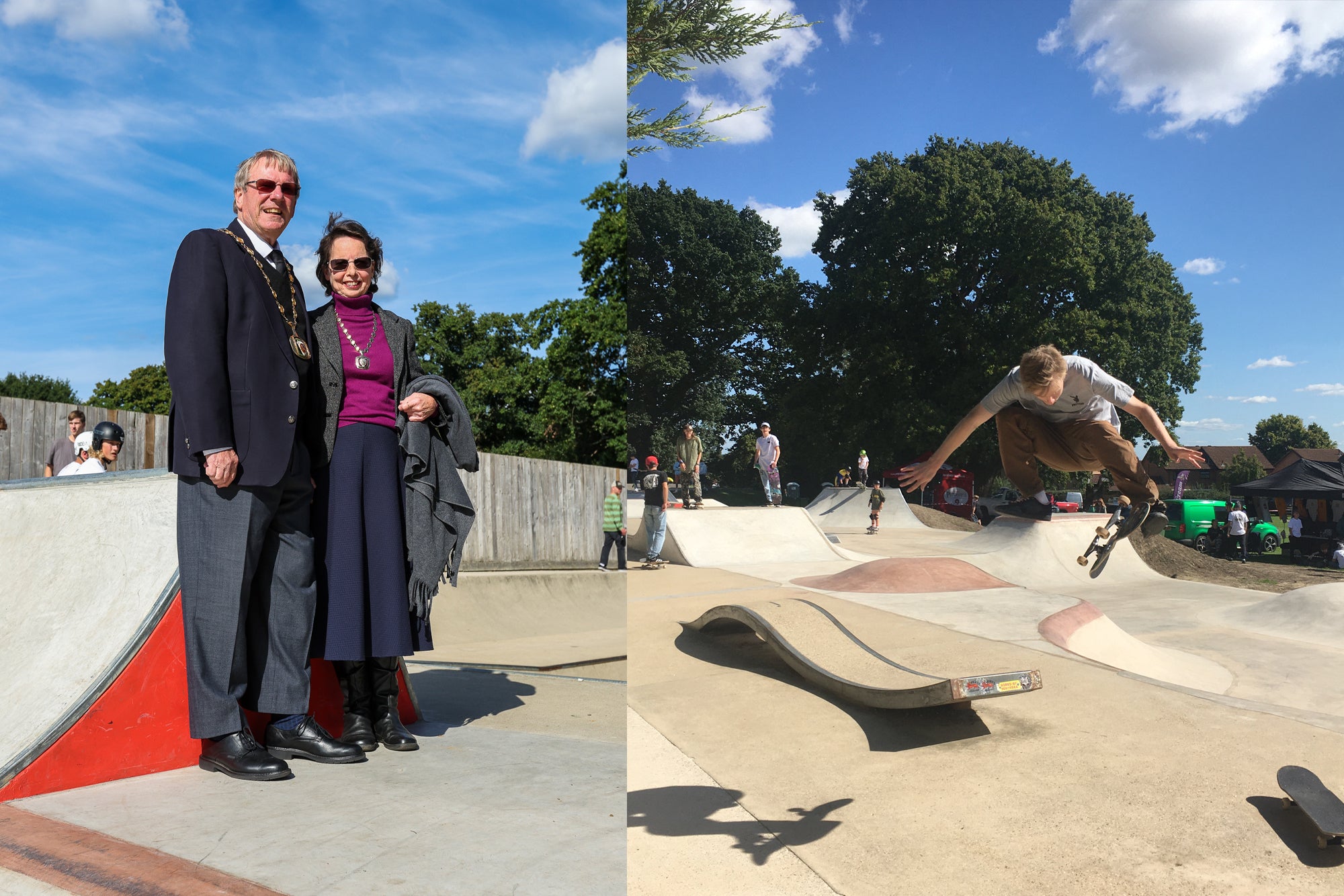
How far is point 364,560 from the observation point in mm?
2977

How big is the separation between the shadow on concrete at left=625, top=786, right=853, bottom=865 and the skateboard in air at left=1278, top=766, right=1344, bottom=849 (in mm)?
1497

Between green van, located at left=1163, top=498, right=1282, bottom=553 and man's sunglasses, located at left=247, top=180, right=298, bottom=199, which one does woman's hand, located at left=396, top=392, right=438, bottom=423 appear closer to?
man's sunglasses, located at left=247, top=180, right=298, bottom=199

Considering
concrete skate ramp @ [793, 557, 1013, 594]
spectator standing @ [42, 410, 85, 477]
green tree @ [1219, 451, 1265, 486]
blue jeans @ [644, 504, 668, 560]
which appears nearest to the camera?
green tree @ [1219, 451, 1265, 486]

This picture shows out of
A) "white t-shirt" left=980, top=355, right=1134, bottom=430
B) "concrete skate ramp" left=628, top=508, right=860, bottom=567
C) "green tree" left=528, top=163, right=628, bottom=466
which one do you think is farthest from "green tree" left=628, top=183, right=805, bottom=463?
"green tree" left=528, top=163, right=628, bottom=466

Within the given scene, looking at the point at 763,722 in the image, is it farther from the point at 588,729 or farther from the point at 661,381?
the point at 661,381

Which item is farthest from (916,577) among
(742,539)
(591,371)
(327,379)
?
(591,371)

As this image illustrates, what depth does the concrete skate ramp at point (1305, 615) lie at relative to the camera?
289cm

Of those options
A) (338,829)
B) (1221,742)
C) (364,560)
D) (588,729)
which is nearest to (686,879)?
(588,729)

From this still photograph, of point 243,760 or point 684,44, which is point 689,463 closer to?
point 684,44

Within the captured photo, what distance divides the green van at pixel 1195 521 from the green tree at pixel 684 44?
9.15ft

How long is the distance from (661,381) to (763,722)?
1.89 metres

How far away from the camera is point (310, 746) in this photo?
273 centimetres

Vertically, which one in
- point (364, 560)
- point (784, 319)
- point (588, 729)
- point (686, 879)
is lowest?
point (686, 879)

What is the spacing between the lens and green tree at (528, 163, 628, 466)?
30.3 meters
